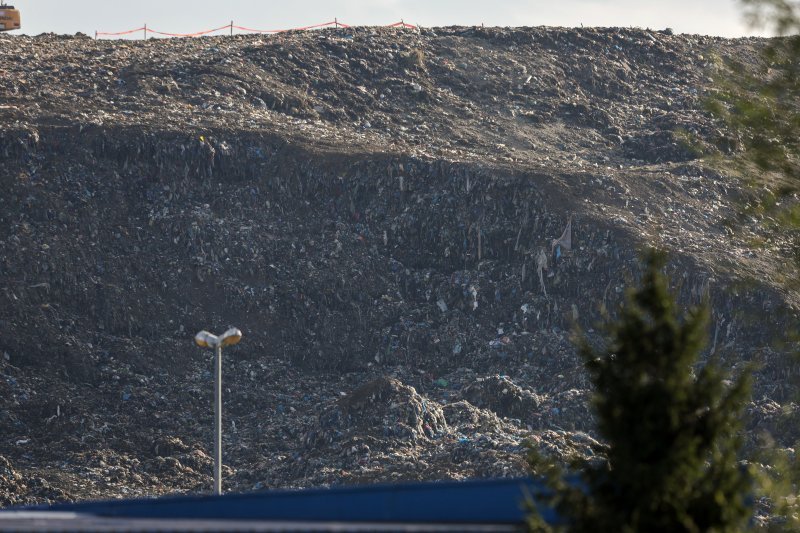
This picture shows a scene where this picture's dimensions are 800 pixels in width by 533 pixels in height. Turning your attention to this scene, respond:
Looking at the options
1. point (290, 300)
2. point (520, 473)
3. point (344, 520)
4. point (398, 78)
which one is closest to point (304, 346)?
point (290, 300)

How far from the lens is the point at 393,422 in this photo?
23.4m

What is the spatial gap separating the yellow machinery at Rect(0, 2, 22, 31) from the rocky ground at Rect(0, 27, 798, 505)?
620cm

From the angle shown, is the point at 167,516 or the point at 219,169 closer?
the point at 167,516

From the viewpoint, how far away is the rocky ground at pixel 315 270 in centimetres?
2366

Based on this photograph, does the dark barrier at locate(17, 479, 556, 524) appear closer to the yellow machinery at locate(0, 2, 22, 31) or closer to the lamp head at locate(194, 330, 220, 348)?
the lamp head at locate(194, 330, 220, 348)

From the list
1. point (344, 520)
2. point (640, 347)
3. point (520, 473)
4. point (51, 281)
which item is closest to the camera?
point (640, 347)

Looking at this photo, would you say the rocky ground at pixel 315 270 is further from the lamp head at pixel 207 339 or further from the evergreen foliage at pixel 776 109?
the evergreen foliage at pixel 776 109

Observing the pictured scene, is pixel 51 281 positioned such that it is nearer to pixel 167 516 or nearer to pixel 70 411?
pixel 70 411

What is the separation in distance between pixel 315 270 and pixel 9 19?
2020 cm

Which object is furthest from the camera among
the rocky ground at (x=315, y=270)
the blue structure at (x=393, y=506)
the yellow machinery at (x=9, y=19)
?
the yellow machinery at (x=9, y=19)

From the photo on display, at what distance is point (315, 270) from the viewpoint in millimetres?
29156

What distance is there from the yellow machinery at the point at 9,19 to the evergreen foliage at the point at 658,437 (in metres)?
37.4

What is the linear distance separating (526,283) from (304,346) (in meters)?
5.21

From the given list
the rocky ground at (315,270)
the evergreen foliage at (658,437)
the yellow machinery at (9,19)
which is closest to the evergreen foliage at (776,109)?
the evergreen foliage at (658,437)
